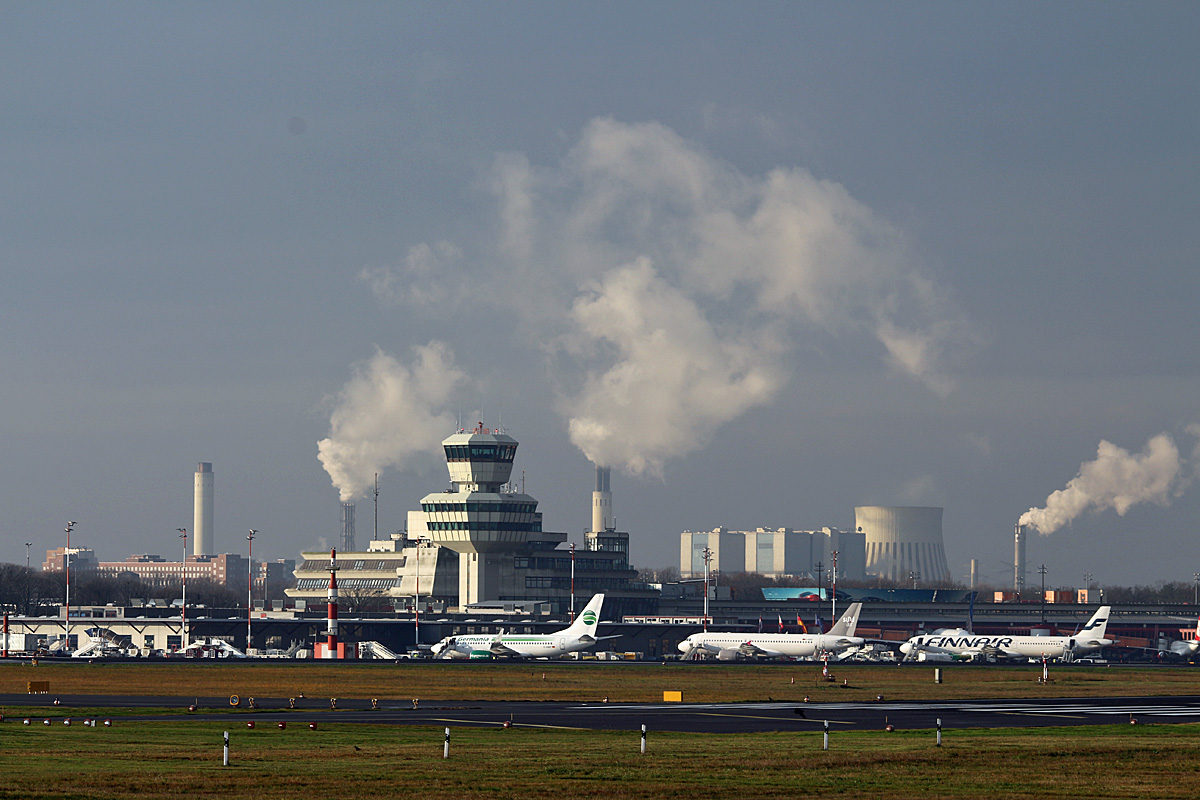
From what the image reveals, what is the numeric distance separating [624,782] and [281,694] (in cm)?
5827

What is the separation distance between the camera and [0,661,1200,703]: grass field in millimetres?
100562

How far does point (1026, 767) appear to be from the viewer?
164ft

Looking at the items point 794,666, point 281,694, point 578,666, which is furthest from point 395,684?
point 794,666

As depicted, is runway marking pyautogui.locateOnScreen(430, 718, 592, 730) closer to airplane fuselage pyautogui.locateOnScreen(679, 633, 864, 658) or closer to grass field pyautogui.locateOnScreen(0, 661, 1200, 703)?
grass field pyautogui.locateOnScreen(0, 661, 1200, 703)

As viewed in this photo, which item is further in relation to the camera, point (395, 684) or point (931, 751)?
point (395, 684)

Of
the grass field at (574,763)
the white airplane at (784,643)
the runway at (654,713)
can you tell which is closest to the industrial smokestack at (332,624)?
the white airplane at (784,643)

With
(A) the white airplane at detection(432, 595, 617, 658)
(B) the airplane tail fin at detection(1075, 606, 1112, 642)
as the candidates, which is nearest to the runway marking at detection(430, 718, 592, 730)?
(A) the white airplane at detection(432, 595, 617, 658)

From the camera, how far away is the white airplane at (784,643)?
169375mm

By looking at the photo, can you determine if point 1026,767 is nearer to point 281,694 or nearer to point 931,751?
point 931,751

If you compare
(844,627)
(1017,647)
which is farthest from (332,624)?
(1017,647)

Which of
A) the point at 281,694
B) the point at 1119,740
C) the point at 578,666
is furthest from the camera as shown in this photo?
the point at 578,666

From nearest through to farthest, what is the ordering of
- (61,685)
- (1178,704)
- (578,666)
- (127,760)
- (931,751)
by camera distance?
(127,760) < (931,751) < (1178,704) < (61,685) < (578,666)

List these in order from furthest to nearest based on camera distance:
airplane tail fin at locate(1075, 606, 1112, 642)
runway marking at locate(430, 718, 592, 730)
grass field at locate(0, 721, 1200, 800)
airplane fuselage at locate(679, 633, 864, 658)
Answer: airplane tail fin at locate(1075, 606, 1112, 642) < airplane fuselage at locate(679, 633, 864, 658) < runway marking at locate(430, 718, 592, 730) < grass field at locate(0, 721, 1200, 800)

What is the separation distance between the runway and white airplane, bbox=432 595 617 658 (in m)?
85.5
